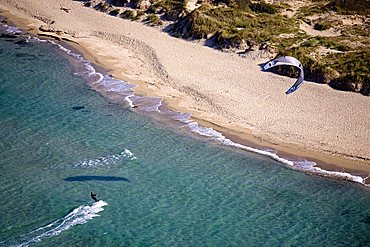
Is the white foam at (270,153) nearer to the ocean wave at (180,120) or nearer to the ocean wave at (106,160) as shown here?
the ocean wave at (180,120)

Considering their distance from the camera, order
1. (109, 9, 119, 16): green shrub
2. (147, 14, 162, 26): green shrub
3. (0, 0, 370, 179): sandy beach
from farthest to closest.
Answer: (109, 9, 119, 16): green shrub → (147, 14, 162, 26): green shrub → (0, 0, 370, 179): sandy beach

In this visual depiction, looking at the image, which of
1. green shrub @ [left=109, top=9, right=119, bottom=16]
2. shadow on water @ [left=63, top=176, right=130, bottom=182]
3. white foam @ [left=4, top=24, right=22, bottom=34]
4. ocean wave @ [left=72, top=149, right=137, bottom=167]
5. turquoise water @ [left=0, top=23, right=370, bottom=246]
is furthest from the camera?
green shrub @ [left=109, top=9, right=119, bottom=16]

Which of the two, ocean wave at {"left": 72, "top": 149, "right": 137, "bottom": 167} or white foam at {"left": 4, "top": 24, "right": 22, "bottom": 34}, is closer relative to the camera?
ocean wave at {"left": 72, "top": 149, "right": 137, "bottom": 167}

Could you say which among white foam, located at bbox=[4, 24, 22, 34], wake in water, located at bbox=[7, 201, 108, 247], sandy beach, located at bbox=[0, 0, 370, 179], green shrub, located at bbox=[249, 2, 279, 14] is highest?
green shrub, located at bbox=[249, 2, 279, 14]

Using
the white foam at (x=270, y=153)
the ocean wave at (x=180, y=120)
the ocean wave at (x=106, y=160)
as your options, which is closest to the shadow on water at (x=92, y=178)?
the ocean wave at (x=106, y=160)

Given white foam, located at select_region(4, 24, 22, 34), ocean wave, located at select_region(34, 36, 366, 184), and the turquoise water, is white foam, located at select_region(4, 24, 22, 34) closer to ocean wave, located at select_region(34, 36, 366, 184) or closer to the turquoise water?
ocean wave, located at select_region(34, 36, 366, 184)

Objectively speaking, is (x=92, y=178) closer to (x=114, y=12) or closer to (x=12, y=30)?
(x=12, y=30)

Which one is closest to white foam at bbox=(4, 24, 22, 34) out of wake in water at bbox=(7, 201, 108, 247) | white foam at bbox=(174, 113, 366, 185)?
white foam at bbox=(174, 113, 366, 185)

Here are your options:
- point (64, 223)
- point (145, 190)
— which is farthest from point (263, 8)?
point (64, 223)
